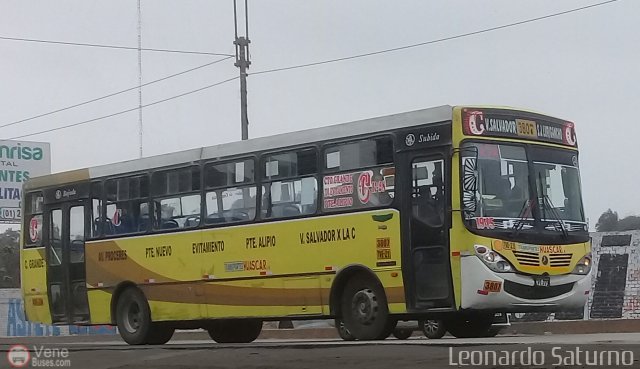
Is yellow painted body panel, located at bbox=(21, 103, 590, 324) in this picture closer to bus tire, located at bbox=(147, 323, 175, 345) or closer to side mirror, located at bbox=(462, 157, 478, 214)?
side mirror, located at bbox=(462, 157, 478, 214)

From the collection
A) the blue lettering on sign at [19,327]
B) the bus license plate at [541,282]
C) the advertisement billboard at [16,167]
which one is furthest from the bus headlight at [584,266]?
the advertisement billboard at [16,167]

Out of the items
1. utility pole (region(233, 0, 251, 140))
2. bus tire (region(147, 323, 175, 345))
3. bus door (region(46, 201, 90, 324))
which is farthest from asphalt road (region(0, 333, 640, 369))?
utility pole (region(233, 0, 251, 140))

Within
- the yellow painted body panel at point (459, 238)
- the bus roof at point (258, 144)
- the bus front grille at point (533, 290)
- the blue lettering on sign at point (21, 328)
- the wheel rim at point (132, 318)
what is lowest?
the blue lettering on sign at point (21, 328)

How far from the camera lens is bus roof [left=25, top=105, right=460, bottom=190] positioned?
1571 cm

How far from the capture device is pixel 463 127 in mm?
15180

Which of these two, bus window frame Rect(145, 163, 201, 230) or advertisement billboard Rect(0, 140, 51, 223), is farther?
advertisement billboard Rect(0, 140, 51, 223)

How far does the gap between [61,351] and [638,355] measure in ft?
28.2

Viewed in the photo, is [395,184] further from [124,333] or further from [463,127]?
[124,333]

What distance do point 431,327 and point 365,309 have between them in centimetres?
440

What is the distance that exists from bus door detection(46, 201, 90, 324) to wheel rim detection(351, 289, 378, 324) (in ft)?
21.8

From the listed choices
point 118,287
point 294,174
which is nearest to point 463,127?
point 294,174

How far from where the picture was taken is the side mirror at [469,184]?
15.0 metres

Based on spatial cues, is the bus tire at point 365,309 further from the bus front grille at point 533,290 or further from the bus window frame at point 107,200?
the bus window frame at point 107,200
